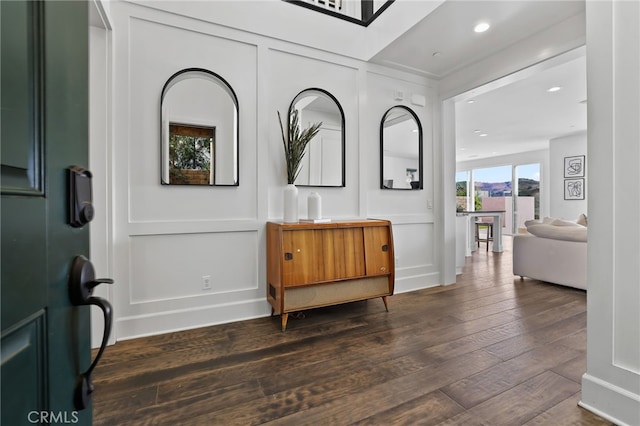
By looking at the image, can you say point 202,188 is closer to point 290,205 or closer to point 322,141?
point 290,205

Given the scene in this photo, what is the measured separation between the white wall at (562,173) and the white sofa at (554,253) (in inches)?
172

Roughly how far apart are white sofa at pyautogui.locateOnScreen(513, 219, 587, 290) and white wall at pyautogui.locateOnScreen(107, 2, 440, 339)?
7.97 feet

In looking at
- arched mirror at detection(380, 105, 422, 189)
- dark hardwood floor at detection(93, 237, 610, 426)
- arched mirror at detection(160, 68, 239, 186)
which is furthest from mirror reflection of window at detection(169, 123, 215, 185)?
arched mirror at detection(380, 105, 422, 189)

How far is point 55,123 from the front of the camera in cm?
49

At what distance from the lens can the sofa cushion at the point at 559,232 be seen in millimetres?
3388

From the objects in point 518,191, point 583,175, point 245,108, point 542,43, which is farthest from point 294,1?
point 518,191

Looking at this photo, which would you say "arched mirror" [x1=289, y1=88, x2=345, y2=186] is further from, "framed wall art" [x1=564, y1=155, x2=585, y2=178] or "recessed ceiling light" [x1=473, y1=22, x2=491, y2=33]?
"framed wall art" [x1=564, y1=155, x2=585, y2=178]

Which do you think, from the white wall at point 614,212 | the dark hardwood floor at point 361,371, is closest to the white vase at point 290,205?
the dark hardwood floor at point 361,371

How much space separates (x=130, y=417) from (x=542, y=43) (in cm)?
398

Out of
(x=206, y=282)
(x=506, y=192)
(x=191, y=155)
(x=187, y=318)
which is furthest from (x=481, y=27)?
(x=506, y=192)

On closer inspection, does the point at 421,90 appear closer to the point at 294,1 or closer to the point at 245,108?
the point at 294,1

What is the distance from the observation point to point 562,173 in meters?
7.43

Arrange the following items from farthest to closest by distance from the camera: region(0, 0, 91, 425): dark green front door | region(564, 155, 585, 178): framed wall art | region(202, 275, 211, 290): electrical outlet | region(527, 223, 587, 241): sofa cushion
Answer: region(564, 155, 585, 178): framed wall art
region(527, 223, 587, 241): sofa cushion
region(202, 275, 211, 290): electrical outlet
region(0, 0, 91, 425): dark green front door

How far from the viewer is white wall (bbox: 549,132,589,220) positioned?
7.07 metres
